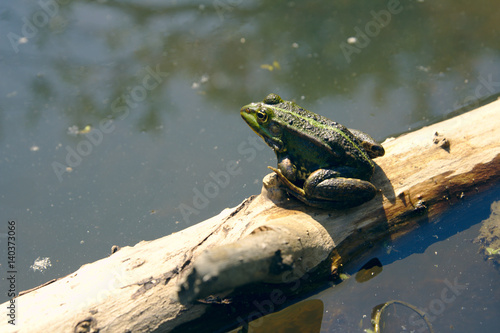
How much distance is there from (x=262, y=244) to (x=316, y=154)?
1.22 metres

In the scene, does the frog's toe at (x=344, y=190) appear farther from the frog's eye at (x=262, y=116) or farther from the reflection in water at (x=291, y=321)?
the reflection in water at (x=291, y=321)

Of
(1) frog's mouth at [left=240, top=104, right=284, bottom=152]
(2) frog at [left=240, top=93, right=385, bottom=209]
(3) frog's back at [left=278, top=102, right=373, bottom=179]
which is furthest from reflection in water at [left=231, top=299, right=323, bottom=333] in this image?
(1) frog's mouth at [left=240, top=104, right=284, bottom=152]

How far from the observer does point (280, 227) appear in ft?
11.4

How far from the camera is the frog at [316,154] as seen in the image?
3.78 m

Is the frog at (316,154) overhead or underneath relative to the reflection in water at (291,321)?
overhead

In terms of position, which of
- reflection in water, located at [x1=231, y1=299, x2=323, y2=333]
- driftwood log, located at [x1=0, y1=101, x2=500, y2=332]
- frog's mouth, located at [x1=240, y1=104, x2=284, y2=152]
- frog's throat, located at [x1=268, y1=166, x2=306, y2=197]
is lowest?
reflection in water, located at [x1=231, y1=299, x2=323, y2=333]

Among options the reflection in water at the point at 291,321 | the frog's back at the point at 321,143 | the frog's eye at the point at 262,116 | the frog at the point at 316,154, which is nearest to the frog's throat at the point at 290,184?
the frog at the point at 316,154

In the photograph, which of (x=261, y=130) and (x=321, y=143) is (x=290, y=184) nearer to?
(x=321, y=143)

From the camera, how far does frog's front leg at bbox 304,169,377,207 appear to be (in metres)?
3.74

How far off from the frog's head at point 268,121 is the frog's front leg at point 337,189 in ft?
1.89

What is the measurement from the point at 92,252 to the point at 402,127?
14.2ft

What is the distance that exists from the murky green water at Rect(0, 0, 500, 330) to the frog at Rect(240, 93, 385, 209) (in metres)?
1.36

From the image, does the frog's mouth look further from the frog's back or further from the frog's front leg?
the frog's front leg

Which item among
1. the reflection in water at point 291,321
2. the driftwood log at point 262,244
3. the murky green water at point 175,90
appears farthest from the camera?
the murky green water at point 175,90
